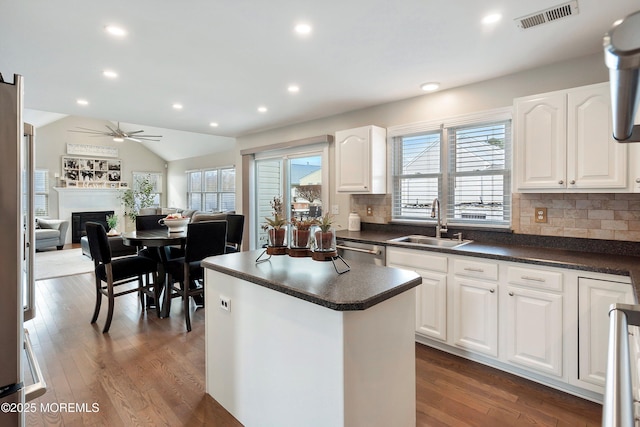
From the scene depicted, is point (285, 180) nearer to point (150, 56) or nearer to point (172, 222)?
point (172, 222)

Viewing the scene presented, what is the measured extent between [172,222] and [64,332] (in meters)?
1.46

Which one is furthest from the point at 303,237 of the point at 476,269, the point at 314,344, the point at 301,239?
the point at 476,269

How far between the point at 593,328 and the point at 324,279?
5.88 ft

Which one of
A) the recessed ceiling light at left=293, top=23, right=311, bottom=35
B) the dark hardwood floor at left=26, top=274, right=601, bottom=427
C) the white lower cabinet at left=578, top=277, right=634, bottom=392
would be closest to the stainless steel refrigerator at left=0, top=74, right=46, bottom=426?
the dark hardwood floor at left=26, top=274, right=601, bottom=427

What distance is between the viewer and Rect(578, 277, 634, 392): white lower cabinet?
212 cm

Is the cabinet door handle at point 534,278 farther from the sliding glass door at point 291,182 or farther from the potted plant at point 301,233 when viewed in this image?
the sliding glass door at point 291,182

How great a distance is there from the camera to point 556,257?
7.93 feet

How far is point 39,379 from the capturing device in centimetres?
118

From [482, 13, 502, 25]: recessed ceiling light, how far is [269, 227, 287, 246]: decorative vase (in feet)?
5.99

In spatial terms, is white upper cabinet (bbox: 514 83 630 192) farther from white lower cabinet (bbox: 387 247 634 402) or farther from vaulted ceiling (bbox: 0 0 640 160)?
white lower cabinet (bbox: 387 247 634 402)

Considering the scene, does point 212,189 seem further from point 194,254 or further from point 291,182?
point 194,254

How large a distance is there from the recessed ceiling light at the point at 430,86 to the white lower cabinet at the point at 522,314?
1607mm

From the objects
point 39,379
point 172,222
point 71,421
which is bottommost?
point 71,421

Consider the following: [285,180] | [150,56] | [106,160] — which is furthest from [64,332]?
[106,160]
